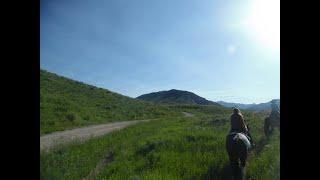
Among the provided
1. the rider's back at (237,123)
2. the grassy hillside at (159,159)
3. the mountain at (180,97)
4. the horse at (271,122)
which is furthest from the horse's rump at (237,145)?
the mountain at (180,97)

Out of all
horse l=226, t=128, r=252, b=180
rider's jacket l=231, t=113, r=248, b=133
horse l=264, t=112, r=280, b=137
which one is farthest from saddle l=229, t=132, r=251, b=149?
horse l=264, t=112, r=280, b=137

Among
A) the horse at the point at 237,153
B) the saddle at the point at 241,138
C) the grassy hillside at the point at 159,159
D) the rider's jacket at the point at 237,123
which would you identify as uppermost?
the rider's jacket at the point at 237,123

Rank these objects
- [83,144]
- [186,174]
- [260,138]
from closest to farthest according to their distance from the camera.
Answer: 1. [186,174]
2. [260,138]
3. [83,144]

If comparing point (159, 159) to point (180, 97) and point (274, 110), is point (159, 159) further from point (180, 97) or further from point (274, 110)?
point (180, 97)

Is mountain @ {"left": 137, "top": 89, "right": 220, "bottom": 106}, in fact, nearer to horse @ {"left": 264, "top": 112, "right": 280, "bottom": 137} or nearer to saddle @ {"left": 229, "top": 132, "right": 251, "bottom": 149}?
horse @ {"left": 264, "top": 112, "right": 280, "bottom": 137}

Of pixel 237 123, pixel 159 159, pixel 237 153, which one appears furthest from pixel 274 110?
pixel 237 153

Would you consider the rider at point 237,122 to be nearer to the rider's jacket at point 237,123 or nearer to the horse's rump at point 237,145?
the rider's jacket at point 237,123

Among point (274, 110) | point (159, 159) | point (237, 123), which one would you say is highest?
point (274, 110)

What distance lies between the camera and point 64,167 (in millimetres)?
11031

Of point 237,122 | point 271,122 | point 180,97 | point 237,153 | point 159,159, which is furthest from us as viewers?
point 180,97

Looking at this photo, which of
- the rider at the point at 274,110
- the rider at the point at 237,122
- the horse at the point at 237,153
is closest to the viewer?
the horse at the point at 237,153
